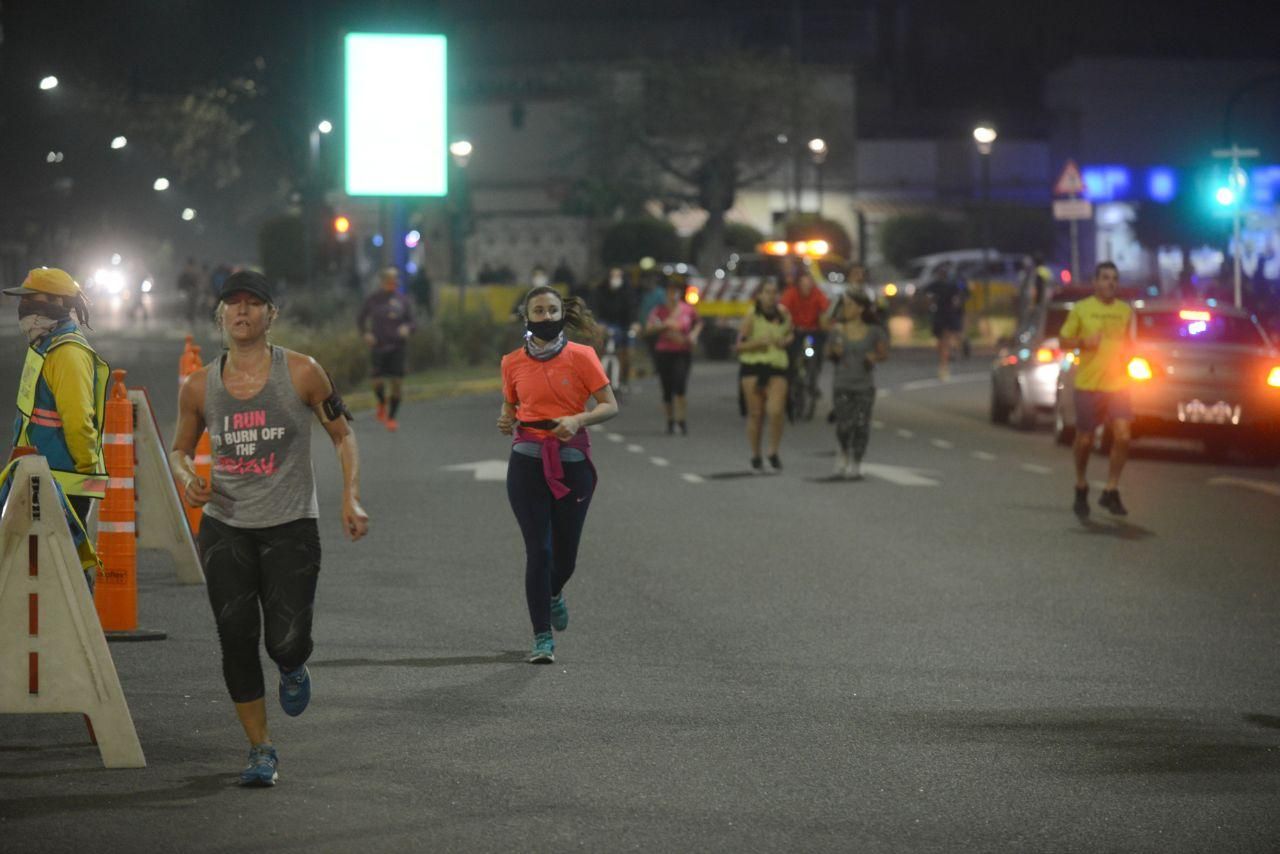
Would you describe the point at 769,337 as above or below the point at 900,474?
above

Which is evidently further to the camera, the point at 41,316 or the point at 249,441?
the point at 41,316

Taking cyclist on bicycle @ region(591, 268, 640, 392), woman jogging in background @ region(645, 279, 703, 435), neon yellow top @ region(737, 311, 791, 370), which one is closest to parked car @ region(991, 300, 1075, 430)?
woman jogging in background @ region(645, 279, 703, 435)

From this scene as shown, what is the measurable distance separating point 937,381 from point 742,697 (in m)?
28.2

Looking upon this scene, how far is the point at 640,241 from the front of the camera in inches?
2911

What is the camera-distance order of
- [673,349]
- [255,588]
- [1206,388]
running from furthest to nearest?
[673,349] < [1206,388] < [255,588]

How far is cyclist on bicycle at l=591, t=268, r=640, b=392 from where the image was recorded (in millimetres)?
30688

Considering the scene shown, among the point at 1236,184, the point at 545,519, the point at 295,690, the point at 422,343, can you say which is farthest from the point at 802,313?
the point at 295,690

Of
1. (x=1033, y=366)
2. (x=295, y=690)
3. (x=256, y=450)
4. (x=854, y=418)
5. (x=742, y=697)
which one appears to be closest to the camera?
(x=256, y=450)

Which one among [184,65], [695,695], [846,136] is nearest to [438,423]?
[695,695]

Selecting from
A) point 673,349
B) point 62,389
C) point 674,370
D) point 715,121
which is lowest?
point 674,370

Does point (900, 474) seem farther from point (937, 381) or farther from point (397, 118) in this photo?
point (397, 118)

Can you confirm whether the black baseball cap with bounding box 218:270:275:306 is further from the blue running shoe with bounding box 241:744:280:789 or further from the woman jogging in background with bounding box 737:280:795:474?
the woman jogging in background with bounding box 737:280:795:474

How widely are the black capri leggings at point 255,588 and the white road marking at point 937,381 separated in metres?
27.2

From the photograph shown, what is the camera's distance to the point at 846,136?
82062 mm
